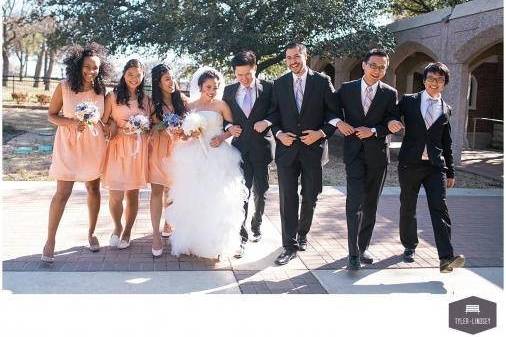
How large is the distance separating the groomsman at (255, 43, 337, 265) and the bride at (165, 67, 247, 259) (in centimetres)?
43

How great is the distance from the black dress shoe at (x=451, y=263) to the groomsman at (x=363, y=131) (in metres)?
0.73

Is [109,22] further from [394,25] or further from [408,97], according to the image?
[408,97]

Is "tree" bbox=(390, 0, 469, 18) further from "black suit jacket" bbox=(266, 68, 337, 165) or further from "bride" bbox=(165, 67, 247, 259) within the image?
"bride" bbox=(165, 67, 247, 259)

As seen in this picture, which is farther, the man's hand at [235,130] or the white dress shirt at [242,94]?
the white dress shirt at [242,94]

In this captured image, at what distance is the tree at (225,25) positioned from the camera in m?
13.6

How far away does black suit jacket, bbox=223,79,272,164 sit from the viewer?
5.54 meters

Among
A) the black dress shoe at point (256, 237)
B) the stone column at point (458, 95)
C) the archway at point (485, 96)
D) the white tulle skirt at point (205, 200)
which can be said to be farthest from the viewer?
the archway at point (485, 96)

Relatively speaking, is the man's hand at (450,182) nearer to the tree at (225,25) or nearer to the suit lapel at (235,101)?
the suit lapel at (235,101)

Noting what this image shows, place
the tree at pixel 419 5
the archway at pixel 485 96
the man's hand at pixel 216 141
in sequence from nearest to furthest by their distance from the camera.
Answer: the man's hand at pixel 216 141 < the archway at pixel 485 96 < the tree at pixel 419 5

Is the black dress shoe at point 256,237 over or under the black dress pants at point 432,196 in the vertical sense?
under

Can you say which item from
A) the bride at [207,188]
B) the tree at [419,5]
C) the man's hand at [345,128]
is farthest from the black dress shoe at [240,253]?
the tree at [419,5]

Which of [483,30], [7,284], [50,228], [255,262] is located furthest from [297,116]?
[483,30]

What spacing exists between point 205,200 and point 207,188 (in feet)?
0.37

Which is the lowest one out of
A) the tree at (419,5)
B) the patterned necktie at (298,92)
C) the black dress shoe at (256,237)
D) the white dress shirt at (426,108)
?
the black dress shoe at (256,237)
